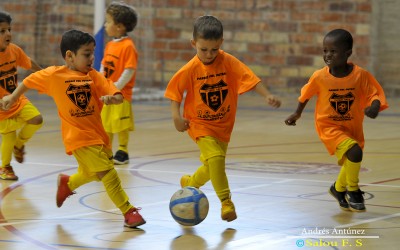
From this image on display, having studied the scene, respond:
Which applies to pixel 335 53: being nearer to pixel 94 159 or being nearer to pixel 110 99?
pixel 110 99

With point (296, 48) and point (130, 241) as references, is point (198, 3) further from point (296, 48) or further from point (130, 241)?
point (130, 241)

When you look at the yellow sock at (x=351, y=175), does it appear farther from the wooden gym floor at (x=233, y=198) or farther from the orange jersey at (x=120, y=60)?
the orange jersey at (x=120, y=60)

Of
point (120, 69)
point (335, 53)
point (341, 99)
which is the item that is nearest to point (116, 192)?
point (341, 99)

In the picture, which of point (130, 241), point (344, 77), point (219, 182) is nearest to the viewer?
point (130, 241)

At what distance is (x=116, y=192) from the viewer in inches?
268

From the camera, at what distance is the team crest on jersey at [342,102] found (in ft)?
24.9

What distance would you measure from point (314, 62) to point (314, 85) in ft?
37.7

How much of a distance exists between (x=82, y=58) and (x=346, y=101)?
206 centimetres

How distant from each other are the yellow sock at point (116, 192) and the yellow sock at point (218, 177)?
2.08 ft

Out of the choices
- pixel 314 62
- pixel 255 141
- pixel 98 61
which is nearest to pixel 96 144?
pixel 255 141

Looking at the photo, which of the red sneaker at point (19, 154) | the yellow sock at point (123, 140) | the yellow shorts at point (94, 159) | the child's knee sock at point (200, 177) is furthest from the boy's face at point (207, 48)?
the yellow sock at point (123, 140)

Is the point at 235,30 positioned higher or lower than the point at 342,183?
→ lower

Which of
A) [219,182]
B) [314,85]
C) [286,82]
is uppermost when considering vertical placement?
[314,85]

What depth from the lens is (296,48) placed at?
19.4 metres
